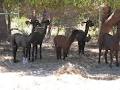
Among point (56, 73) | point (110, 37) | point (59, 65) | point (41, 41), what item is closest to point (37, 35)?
point (41, 41)

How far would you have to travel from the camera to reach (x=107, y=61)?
14898mm

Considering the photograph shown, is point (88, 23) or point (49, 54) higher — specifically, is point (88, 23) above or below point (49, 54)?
above

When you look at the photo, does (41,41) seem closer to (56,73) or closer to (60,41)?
(60,41)

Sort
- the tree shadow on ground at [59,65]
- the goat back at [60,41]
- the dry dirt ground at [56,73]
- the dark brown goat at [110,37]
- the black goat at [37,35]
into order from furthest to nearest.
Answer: the goat back at [60,41] → the black goat at [37,35] → the dark brown goat at [110,37] → the tree shadow on ground at [59,65] → the dry dirt ground at [56,73]

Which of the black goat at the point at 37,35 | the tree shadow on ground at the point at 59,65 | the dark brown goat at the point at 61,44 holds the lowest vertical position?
the tree shadow on ground at the point at 59,65

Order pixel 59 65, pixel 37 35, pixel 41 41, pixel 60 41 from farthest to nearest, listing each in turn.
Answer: pixel 60 41 < pixel 41 41 < pixel 37 35 < pixel 59 65

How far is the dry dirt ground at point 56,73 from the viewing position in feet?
31.3

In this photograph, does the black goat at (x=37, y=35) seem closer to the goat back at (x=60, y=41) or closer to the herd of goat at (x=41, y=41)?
the herd of goat at (x=41, y=41)

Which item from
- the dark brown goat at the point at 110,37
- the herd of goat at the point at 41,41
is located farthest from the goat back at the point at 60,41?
the dark brown goat at the point at 110,37

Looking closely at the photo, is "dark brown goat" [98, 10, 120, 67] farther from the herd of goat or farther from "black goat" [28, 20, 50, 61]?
"black goat" [28, 20, 50, 61]

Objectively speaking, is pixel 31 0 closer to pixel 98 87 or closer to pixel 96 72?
pixel 96 72

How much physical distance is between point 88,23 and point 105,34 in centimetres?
264

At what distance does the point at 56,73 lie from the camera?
437 inches

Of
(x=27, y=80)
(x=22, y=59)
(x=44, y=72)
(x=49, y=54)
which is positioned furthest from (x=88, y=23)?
(x=27, y=80)
